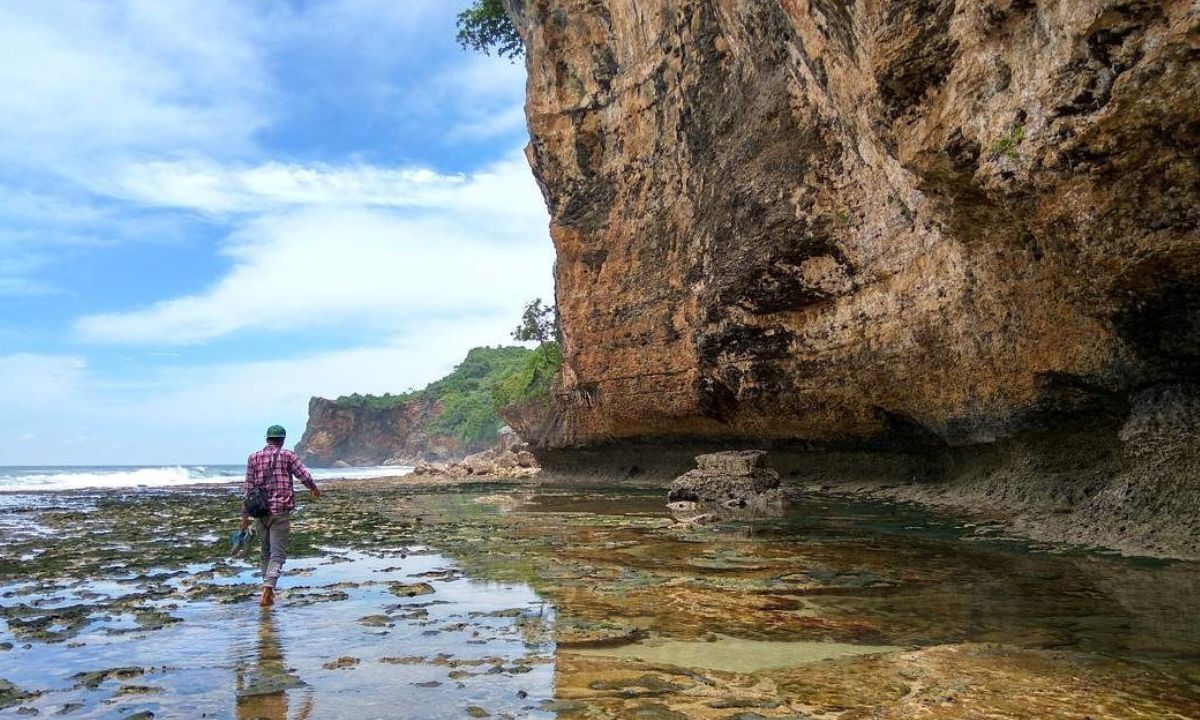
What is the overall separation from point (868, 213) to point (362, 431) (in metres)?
90.8

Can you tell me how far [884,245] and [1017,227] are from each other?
472 cm

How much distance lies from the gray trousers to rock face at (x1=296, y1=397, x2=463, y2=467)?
89387mm

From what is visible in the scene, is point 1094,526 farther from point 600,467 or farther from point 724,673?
point 600,467

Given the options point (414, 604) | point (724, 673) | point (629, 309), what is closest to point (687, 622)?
point (724, 673)

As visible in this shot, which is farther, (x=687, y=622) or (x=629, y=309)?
(x=629, y=309)

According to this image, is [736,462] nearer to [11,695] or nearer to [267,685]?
[267,685]

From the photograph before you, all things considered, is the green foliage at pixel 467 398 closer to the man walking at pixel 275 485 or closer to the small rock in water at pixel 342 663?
the man walking at pixel 275 485

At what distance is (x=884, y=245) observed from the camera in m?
14.7

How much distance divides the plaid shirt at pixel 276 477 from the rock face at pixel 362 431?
8921cm

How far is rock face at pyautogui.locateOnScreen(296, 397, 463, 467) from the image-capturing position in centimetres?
9675

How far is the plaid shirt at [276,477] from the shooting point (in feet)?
26.1

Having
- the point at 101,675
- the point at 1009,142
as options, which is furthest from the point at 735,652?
the point at 1009,142

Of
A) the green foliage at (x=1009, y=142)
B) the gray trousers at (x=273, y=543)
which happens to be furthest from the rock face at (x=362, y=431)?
the green foliage at (x=1009, y=142)

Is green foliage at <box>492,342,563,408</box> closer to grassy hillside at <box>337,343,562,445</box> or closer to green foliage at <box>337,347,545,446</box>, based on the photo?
grassy hillside at <box>337,343,562,445</box>
